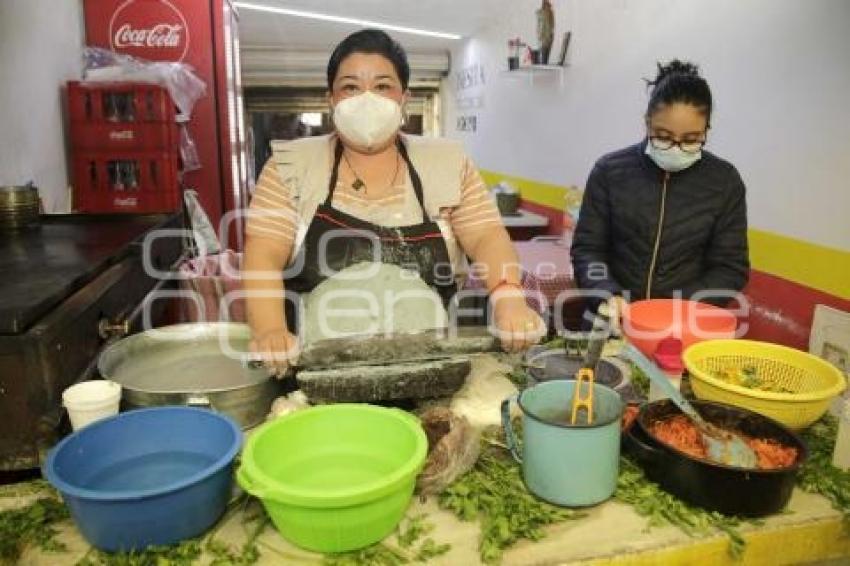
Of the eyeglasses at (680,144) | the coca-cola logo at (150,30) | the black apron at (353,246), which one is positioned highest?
the coca-cola logo at (150,30)

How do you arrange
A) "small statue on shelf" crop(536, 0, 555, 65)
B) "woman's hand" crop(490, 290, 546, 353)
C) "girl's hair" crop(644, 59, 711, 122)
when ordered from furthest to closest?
1. "small statue on shelf" crop(536, 0, 555, 65)
2. "girl's hair" crop(644, 59, 711, 122)
3. "woman's hand" crop(490, 290, 546, 353)

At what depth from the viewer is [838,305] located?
257 centimetres

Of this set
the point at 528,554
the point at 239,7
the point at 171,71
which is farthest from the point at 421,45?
the point at 528,554

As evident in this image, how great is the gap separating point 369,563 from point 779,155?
2.70 m

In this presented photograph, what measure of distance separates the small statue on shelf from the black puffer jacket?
275cm

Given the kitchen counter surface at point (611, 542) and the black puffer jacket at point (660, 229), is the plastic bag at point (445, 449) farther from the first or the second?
the black puffer jacket at point (660, 229)

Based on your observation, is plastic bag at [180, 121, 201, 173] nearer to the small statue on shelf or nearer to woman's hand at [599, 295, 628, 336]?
the small statue on shelf

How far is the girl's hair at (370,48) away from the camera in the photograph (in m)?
1.68

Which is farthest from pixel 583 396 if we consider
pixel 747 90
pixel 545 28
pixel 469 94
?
pixel 469 94

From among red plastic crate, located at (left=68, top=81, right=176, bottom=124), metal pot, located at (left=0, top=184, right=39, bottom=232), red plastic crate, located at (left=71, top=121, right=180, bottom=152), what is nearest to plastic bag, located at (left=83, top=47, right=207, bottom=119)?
red plastic crate, located at (left=68, top=81, right=176, bottom=124)

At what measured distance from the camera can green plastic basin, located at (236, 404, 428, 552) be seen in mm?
1005

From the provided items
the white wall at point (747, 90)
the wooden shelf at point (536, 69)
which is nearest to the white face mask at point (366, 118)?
the white wall at point (747, 90)

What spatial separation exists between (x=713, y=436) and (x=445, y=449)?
0.53 metres

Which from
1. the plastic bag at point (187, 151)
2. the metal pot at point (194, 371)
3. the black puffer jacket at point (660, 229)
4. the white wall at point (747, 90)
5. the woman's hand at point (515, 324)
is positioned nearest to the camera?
the metal pot at point (194, 371)
